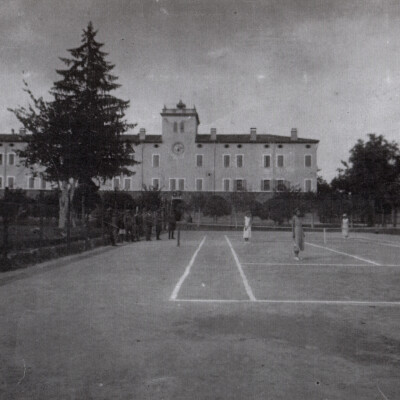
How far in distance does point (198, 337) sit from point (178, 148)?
6786 cm

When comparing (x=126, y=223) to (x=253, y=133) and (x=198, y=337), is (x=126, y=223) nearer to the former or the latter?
(x=198, y=337)

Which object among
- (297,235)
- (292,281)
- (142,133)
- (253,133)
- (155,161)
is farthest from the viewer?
(142,133)

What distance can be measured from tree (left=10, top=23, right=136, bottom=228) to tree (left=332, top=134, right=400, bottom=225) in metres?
37.7

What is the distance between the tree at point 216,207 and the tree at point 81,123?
23528 mm

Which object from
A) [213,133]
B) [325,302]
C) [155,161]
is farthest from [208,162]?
[325,302]

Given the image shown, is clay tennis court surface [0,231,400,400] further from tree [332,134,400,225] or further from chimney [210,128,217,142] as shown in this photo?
chimney [210,128,217,142]

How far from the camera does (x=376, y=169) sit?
215 ft

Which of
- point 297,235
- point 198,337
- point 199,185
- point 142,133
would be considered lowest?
point 198,337

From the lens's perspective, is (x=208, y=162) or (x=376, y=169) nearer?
(x=376, y=169)

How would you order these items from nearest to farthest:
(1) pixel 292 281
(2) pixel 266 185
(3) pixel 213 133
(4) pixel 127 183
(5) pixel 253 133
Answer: (1) pixel 292 281
(2) pixel 266 185
(4) pixel 127 183
(3) pixel 213 133
(5) pixel 253 133

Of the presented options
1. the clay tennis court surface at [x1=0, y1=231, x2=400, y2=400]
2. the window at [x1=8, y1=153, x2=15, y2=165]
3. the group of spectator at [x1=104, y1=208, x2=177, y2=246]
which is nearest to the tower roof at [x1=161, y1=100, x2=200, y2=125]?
the window at [x1=8, y1=153, x2=15, y2=165]

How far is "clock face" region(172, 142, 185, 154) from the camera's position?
238ft

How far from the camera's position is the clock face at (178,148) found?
72.7 meters

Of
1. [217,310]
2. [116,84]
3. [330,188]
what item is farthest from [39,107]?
[330,188]
